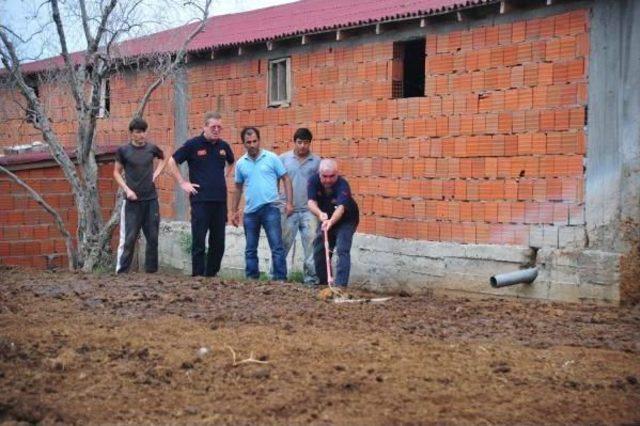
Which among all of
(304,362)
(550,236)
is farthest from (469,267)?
(304,362)

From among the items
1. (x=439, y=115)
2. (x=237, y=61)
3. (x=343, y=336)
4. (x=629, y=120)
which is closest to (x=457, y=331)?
(x=343, y=336)

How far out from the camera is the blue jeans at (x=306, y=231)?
30.5ft

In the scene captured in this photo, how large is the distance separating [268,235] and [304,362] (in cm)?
404

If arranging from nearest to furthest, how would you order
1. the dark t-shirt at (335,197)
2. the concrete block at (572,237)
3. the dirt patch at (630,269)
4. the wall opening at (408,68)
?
the dirt patch at (630,269) → the concrete block at (572,237) → the dark t-shirt at (335,197) → the wall opening at (408,68)

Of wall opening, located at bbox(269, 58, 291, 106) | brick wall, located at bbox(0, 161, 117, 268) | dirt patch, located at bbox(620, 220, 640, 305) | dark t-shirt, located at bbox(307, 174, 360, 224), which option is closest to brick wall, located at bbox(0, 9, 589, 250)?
wall opening, located at bbox(269, 58, 291, 106)

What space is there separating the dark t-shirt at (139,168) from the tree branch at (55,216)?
9.45 feet

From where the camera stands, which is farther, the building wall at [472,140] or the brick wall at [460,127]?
the brick wall at [460,127]

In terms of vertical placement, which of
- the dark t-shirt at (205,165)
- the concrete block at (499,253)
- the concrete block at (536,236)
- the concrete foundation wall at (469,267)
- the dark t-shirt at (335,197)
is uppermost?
the dark t-shirt at (205,165)

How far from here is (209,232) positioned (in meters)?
9.03

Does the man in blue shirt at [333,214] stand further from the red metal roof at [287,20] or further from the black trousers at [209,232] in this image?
the red metal roof at [287,20]

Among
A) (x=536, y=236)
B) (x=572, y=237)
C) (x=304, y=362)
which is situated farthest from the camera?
(x=536, y=236)

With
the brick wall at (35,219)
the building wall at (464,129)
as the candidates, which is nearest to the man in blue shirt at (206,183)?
the building wall at (464,129)

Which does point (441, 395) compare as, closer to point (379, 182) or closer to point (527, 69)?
point (527, 69)

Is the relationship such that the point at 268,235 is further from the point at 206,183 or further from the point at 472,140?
the point at 472,140
